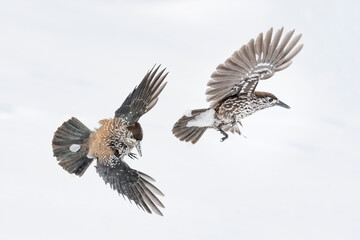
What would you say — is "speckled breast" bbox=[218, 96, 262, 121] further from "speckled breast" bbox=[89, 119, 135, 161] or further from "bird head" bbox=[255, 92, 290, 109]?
"speckled breast" bbox=[89, 119, 135, 161]

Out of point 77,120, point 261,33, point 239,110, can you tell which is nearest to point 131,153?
point 77,120

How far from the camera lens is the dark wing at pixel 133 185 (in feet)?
28.0

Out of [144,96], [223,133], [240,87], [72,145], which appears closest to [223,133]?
[223,133]

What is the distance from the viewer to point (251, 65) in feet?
28.2

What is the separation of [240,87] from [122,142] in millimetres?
1697

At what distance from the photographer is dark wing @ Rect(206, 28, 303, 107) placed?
847 centimetres

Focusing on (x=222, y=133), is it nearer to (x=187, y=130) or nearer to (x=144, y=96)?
(x=187, y=130)

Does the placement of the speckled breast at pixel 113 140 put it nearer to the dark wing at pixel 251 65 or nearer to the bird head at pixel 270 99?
the dark wing at pixel 251 65

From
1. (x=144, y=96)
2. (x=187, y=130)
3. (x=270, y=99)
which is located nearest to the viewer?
(x=144, y=96)

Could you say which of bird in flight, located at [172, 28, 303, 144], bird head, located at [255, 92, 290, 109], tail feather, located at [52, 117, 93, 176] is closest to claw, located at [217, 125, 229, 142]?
bird in flight, located at [172, 28, 303, 144]

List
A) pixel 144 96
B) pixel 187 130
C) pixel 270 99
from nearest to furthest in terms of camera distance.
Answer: pixel 144 96 → pixel 270 99 → pixel 187 130

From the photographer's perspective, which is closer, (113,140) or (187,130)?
(113,140)

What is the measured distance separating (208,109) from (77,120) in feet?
5.65

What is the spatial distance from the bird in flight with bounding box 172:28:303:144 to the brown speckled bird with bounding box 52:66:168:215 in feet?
2.55
